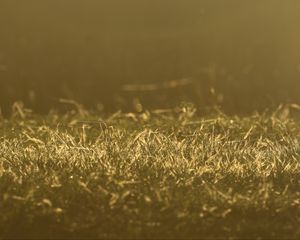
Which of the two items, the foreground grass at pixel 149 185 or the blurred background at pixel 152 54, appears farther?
the blurred background at pixel 152 54

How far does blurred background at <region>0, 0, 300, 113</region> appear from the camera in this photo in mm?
11086

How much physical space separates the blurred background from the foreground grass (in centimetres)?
326

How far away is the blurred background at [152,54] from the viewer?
11.1 meters

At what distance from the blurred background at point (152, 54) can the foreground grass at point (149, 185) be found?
326 cm

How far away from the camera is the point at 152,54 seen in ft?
41.2

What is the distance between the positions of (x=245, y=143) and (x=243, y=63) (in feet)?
18.1

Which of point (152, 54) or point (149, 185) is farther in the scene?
point (152, 54)

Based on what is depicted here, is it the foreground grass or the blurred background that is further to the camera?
the blurred background

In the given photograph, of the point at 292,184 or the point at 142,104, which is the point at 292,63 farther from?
the point at 292,184

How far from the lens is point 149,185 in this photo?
5703 mm

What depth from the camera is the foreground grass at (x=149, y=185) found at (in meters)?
5.05

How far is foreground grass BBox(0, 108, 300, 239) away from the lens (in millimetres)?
5055

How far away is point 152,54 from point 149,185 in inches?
275

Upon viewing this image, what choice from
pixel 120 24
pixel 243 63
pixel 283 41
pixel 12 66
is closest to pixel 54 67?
pixel 12 66
